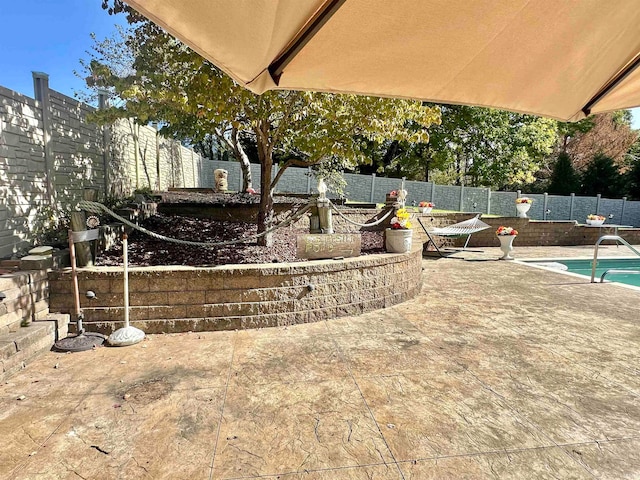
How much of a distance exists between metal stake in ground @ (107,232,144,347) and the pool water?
28.7 ft

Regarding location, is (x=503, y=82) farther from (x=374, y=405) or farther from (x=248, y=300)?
(x=248, y=300)

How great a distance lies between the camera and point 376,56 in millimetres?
1692

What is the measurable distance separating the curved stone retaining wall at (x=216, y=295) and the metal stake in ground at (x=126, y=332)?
114mm

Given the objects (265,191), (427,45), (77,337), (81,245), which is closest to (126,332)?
(77,337)

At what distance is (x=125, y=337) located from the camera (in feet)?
11.5

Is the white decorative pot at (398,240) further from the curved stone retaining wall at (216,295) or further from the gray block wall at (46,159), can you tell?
the gray block wall at (46,159)

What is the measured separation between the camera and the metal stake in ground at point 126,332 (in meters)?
3.45

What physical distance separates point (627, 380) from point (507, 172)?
15912 millimetres

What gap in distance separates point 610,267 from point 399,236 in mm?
7529

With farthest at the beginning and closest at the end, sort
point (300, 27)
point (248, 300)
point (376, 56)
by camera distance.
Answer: point (248, 300) → point (376, 56) → point (300, 27)

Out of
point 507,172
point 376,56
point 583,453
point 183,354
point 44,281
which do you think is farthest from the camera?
point 507,172

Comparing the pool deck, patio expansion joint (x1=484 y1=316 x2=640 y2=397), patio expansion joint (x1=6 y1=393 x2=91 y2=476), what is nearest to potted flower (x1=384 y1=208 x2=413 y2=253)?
the pool deck

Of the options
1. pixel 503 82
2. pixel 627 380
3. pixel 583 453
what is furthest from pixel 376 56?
pixel 627 380

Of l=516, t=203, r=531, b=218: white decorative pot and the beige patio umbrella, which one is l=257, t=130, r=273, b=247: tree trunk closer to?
the beige patio umbrella
